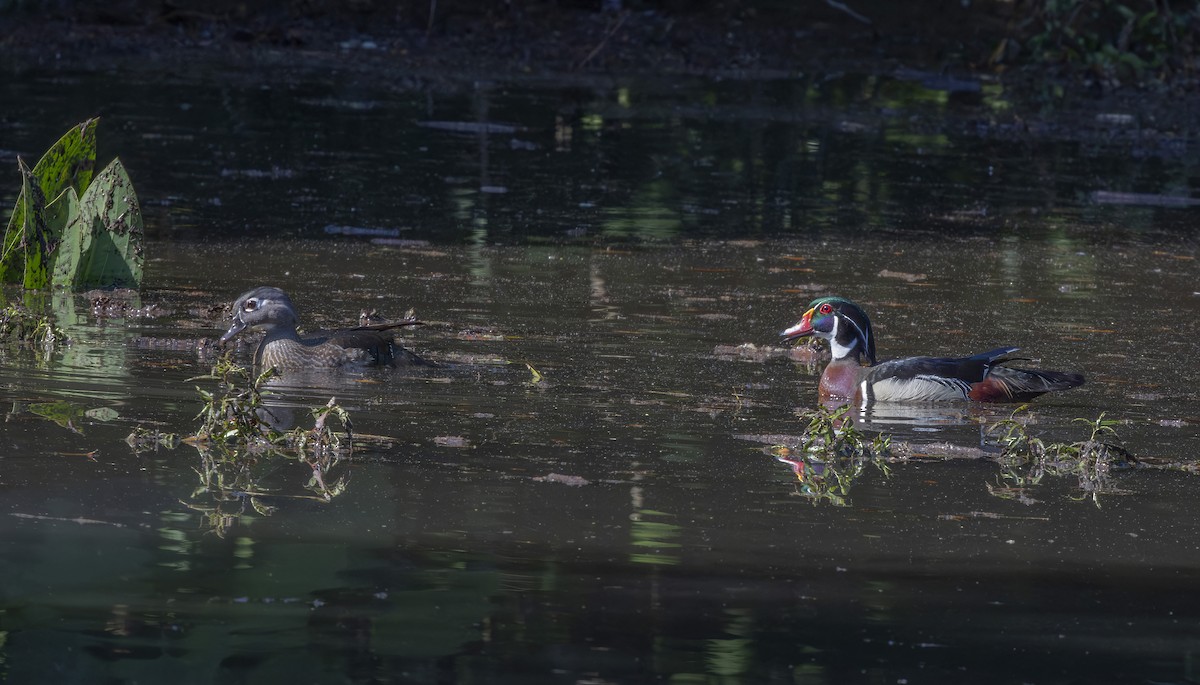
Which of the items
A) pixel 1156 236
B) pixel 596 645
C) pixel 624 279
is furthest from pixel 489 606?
pixel 1156 236

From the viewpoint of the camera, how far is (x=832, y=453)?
7.37m

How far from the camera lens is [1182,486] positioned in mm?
7125

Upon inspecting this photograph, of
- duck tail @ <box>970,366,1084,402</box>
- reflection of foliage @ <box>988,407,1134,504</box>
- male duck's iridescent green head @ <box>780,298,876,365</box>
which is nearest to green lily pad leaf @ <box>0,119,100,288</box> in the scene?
male duck's iridescent green head @ <box>780,298,876,365</box>

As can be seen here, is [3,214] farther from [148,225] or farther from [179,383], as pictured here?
[179,383]

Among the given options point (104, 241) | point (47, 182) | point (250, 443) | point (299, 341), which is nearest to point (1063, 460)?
point (250, 443)

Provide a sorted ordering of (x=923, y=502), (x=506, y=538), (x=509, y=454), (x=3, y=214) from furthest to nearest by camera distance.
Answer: (x=3, y=214)
(x=509, y=454)
(x=923, y=502)
(x=506, y=538)

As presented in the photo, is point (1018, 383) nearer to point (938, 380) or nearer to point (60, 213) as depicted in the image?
point (938, 380)

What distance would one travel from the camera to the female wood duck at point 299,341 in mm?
8758

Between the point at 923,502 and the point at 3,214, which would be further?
the point at 3,214

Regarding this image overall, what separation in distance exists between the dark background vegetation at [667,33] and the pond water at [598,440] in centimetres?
621

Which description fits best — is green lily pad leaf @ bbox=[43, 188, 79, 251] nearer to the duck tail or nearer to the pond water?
the pond water

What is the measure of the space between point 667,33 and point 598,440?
1718 centimetres

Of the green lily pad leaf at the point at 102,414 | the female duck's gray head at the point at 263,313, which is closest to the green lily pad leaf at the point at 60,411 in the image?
the green lily pad leaf at the point at 102,414

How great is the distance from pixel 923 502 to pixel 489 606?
1955 millimetres
